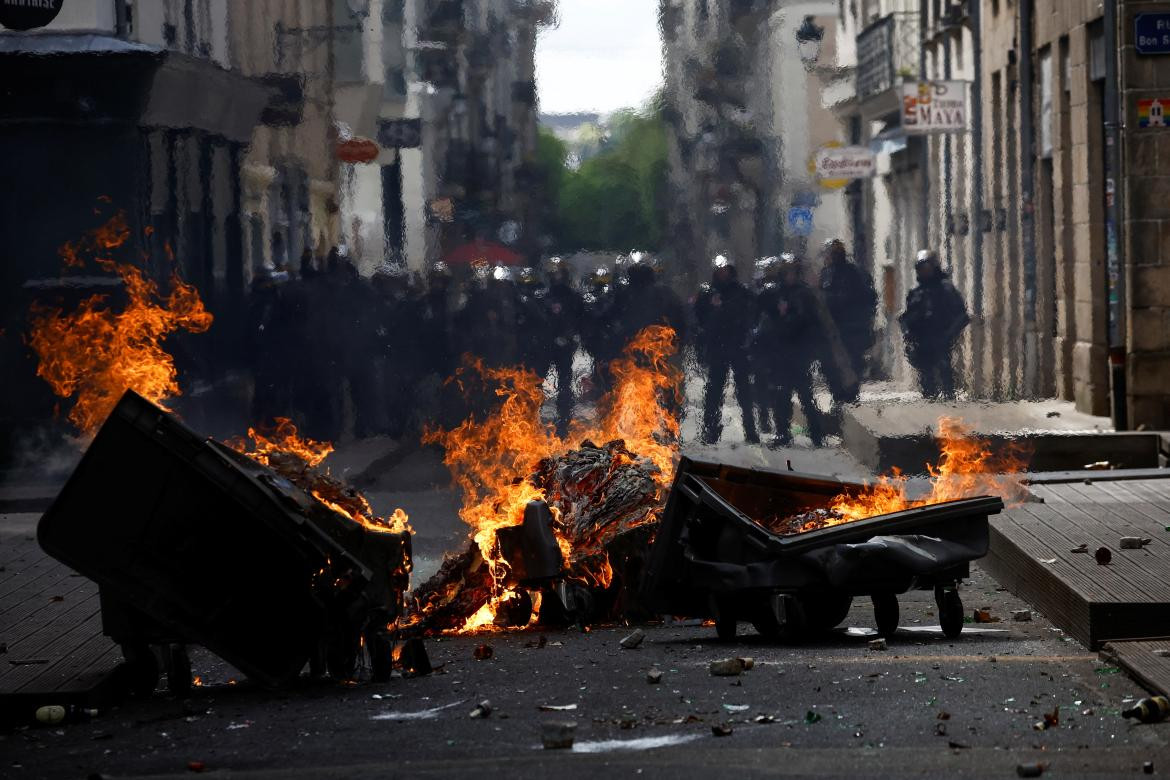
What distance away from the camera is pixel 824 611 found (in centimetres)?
862

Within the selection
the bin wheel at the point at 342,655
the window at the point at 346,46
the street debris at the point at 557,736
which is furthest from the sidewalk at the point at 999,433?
the street debris at the point at 557,736

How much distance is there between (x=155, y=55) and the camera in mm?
21688

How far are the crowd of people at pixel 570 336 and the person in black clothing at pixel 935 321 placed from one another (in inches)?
0.6

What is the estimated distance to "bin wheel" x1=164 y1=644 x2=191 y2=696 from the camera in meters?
7.87

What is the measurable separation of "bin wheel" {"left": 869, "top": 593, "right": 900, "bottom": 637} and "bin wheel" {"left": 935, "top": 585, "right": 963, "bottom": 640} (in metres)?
0.19

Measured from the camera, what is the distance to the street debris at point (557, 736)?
6.31m

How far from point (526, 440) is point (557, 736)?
21.5ft

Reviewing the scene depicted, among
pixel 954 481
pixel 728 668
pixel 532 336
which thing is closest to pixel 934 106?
pixel 532 336

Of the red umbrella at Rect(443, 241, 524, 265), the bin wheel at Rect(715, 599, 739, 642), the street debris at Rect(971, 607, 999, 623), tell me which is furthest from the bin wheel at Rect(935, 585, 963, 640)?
the red umbrella at Rect(443, 241, 524, 265)

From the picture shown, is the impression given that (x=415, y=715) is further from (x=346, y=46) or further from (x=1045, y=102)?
(x=346, y=46)

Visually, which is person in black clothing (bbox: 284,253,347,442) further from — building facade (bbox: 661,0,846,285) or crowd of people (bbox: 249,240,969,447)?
building facade (bbox: 661,0,846,285)

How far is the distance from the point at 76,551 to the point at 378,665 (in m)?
1.23

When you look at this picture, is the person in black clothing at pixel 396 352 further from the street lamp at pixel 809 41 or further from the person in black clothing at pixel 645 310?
the street lamp at pixel 809 41

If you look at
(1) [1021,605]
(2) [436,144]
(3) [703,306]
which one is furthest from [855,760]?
(2) [436,144]
